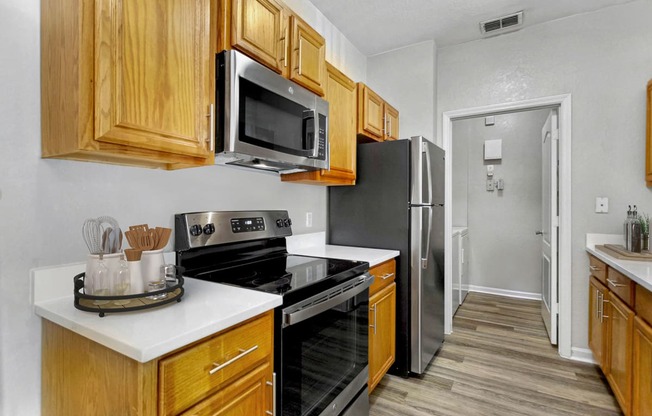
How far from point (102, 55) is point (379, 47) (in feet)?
8.65

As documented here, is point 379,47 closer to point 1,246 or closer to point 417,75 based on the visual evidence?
point 417,75

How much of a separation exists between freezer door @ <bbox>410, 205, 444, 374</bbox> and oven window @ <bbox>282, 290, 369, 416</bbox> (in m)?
0.60

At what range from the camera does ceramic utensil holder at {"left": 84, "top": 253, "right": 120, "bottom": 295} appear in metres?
1.01

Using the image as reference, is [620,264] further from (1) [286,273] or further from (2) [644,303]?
(1) [286,273]

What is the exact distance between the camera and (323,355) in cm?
147

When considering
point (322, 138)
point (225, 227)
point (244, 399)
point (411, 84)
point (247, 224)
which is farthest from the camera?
point (411, 84)

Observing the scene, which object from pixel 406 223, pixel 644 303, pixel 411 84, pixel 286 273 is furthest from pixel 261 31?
pixel 644 303

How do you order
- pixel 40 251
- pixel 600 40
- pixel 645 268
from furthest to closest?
pixel 600 40 → pixel 645 268 → pixel 40 251

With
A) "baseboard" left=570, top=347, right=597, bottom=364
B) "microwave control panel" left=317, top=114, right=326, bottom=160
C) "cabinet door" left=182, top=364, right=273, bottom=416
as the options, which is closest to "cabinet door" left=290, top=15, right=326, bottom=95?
"microwave control panel" left=317, top=114, right=326, bottom=160

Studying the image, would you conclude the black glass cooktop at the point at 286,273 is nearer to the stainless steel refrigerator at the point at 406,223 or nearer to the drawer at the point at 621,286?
the stainless steel refrigerator at the point at 406,223

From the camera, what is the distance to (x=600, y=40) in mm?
2525

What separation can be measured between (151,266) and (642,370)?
2.15 m

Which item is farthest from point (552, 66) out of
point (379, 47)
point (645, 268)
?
point (645, 268)

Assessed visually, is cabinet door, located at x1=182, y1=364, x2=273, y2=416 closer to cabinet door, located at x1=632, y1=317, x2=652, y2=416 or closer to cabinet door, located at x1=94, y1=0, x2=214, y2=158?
cabinet door, located at x1=94, y1=0, x2=214, y2=158
